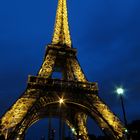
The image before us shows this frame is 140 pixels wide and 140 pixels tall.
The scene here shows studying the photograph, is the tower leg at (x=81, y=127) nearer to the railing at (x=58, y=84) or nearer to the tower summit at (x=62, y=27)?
the railing at (x=58, y=84)

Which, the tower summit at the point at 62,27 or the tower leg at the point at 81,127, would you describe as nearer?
the tower leg at the point at 81,127

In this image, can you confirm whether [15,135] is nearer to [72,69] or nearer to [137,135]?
[72,69]

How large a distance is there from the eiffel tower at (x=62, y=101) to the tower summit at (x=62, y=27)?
26.1 inches

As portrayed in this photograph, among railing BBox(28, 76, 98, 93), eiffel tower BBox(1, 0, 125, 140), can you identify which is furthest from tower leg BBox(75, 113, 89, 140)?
railing BBox(28, 76, 98, 93)

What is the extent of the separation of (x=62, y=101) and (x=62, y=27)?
1581cm

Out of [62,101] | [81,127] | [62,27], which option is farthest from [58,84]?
[62,27]

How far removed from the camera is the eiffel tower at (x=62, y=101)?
1102 inches

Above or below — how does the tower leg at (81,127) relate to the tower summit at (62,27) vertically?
below

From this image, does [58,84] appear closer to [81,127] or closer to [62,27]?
[81,127]

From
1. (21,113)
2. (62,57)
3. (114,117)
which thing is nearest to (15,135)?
(21,113)

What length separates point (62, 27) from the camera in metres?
41.4

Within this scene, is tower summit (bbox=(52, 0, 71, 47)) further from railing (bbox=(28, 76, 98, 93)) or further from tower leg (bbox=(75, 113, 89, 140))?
tower leg (bbox=(75, 113, 89, 140))

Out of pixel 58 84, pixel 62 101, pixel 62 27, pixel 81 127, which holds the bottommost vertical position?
pixel 81 127

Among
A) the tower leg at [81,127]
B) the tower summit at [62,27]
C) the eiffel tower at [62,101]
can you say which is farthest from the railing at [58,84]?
the tower summit at [62,27]
